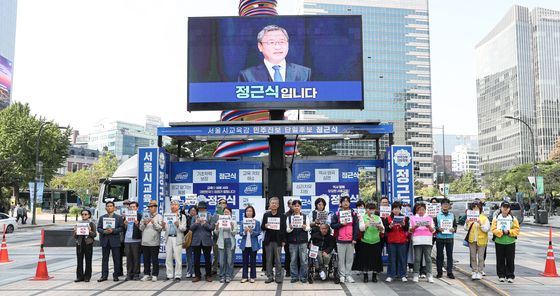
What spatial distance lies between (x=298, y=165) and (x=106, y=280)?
595 cm

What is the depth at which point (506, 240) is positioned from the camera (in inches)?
460

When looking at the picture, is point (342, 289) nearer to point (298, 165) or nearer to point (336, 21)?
point (298, 165)

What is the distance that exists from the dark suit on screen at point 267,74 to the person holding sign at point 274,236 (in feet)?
15.7

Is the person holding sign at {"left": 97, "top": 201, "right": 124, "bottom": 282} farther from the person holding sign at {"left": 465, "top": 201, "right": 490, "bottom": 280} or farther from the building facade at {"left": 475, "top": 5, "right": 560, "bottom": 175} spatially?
the building facade at {"left": 475, "top": 5, "right": 560, "bottom": 175}

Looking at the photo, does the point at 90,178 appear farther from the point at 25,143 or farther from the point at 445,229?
the point at 445,229

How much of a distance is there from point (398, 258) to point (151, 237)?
573 centimetres

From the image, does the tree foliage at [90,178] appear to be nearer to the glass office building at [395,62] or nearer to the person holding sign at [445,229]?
the person holding sign at [445,229]

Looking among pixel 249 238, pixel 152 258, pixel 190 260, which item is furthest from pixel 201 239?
pixel 152 258

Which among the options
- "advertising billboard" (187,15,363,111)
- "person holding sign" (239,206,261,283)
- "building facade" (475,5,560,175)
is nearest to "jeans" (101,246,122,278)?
"person holding sign" (239,206,261,283)

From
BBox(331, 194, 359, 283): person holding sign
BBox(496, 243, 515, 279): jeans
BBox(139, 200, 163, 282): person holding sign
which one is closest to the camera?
BBox(331, 194, 359, 283): person holding sign

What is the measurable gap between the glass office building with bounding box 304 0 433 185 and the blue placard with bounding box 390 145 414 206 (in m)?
126

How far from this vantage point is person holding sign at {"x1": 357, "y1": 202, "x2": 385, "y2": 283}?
37.9 feet

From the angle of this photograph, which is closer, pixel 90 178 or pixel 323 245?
pixel 323 245

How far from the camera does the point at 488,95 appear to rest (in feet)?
501
